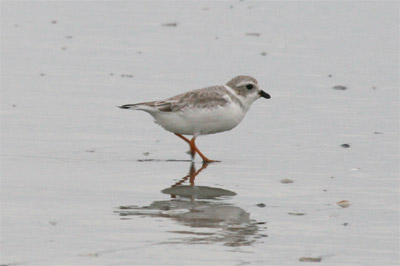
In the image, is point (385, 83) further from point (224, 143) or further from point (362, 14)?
point (362, 14)

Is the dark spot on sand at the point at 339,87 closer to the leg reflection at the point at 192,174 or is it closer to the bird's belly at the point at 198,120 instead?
the bird's belly at the point at 198,120

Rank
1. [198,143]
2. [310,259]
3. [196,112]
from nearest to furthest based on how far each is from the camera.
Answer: [310,259] < [196,112] < [198,143]

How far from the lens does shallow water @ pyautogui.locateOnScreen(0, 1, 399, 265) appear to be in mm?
9055

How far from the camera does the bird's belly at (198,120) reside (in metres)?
13.2

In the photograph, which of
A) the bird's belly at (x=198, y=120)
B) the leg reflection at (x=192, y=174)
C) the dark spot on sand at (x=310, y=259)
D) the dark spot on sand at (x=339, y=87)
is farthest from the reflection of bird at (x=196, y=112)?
the dark spot on sand at (x=310, y=259)

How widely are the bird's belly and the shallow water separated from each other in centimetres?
36

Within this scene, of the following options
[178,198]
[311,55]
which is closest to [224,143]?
[178,198]

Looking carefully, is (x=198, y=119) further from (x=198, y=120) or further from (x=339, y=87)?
(x=339, y=87)

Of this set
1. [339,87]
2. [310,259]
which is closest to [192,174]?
[310,259]

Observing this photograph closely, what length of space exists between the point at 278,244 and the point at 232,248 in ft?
1.65

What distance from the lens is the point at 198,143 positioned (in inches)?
556

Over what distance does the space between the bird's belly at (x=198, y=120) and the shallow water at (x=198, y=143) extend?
36cm

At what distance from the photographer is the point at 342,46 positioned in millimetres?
21375

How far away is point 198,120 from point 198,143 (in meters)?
0.96
